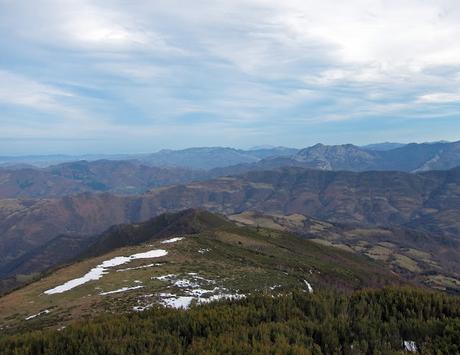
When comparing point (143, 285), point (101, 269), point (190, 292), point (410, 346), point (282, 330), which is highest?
point (282, 330)

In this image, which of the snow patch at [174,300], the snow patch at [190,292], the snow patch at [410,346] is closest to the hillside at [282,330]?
the snow patch at [410,346]

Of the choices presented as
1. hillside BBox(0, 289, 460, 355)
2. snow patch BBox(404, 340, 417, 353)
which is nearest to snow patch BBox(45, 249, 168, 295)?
hillside BBox(0, 289, 460, 355)

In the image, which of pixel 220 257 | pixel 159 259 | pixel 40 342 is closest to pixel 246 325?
pixel 40 342

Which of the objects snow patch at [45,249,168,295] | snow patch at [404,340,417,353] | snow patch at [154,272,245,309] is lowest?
snow patch at [45,249,168,295]

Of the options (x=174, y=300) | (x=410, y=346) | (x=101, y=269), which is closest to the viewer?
(x=410, y=346)

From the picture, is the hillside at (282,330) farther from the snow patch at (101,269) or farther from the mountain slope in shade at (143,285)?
the snow patch at (101,269)

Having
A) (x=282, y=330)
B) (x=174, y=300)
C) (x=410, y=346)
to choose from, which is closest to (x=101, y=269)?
(x=174, y=300)

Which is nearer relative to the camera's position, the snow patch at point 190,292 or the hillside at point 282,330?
the hillside at point 282,330

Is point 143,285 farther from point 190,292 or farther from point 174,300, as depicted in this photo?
point 174,300

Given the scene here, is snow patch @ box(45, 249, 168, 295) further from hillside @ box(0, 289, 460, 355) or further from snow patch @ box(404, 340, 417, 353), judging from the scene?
snow patch @ box(404, 340, 417, 353)

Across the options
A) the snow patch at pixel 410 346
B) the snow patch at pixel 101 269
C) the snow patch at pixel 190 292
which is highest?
the snow patch at pixel 410 346
